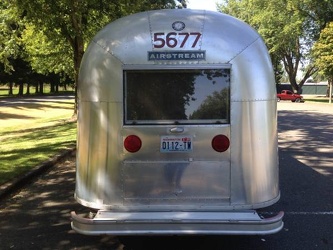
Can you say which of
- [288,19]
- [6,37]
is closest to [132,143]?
[6,37]

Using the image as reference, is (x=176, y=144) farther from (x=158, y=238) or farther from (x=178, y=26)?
(x=158, y=238)

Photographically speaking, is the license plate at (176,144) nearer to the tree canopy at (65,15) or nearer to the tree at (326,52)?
the tree canopy at (65,15)

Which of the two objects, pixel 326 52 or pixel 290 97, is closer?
pixel 326 52

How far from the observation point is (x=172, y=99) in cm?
427

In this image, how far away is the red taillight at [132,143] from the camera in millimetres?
4234

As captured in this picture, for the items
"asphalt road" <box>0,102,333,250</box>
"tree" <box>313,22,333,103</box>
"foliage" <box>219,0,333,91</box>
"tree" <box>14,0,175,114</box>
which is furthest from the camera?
"foliage" <box>219,0,333,91</box>

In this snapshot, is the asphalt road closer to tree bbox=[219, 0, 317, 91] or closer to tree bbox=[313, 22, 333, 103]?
tree bbox=[313, 22, 333, 103]

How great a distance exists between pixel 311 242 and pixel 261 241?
0.55 m

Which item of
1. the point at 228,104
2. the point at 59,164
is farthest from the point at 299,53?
the point at 228,104

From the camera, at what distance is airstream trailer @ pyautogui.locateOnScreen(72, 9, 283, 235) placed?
418 cm

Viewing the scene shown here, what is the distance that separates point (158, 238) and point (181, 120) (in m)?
1.56

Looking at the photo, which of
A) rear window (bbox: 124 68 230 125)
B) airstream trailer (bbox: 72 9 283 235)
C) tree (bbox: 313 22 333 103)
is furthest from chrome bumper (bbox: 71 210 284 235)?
tree (bbox: 313 22 333 103)

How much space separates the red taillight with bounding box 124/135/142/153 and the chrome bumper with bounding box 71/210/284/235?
0.67m

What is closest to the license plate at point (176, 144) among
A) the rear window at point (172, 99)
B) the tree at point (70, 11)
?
the rear window at point (172, 99)
